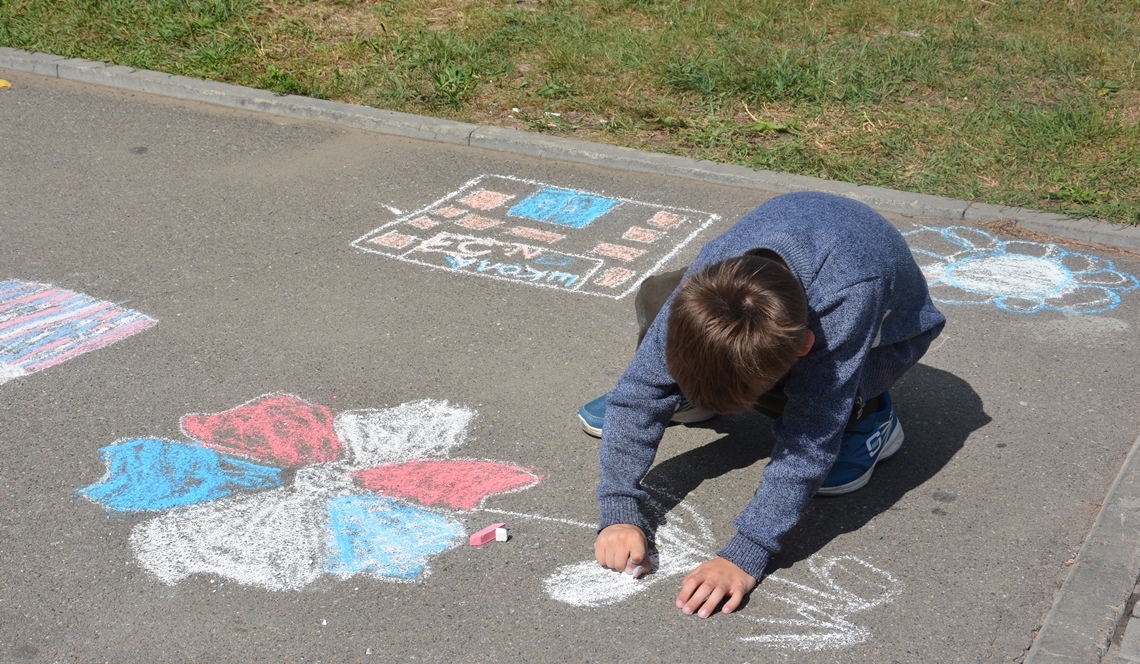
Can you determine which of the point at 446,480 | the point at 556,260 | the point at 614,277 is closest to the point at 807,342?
the point at 446,480

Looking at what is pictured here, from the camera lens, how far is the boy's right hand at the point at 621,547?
2.54 metres

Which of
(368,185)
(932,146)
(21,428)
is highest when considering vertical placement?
(932,146)

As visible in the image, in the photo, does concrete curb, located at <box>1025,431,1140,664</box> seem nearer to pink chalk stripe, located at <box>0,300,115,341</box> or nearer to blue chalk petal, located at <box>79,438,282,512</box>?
blue chalk petal, located at <box>79,438,282,512</box>

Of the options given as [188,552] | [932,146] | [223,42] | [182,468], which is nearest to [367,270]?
[182,468]

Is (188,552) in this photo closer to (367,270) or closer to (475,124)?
(367,270)

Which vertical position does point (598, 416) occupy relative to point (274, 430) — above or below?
above

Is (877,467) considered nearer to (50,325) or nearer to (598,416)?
(598,416)

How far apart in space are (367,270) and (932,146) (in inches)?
118

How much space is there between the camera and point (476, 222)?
4891 millimetres

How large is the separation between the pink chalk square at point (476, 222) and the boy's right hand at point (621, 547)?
250cm

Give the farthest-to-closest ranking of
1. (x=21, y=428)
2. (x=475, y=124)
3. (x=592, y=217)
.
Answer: (x=475, y=124) < (x=592, y=217) < (x=21, y=428)

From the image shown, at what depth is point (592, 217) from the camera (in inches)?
195

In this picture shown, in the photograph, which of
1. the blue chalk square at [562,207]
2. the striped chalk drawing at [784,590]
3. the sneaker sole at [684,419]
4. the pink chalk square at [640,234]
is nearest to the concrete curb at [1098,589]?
the striped chalk drawing at [784,590]

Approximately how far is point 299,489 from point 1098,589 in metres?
2.10
